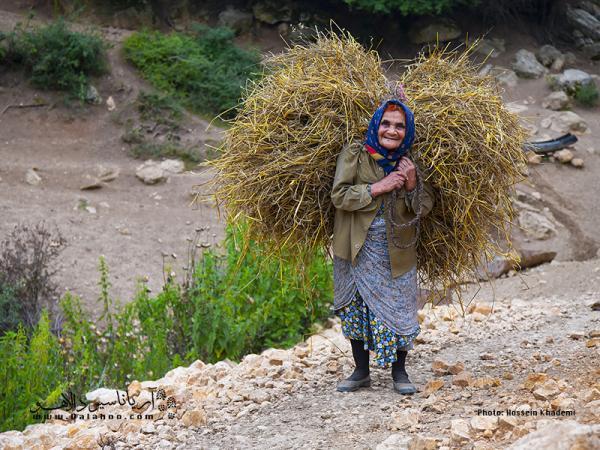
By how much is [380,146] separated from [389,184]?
0.60 feet

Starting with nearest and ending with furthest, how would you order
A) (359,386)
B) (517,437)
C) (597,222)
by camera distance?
(517,437)
(359,386)
(597,222)

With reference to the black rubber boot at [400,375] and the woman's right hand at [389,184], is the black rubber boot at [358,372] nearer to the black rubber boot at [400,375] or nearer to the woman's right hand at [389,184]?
the black rubber boot at [400,375]

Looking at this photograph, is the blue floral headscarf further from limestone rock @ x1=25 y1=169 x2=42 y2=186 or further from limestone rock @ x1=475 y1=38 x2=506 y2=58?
limestone rock @ x1=475 y1=38 x2=506 y2=58

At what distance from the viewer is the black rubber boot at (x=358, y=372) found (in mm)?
4008

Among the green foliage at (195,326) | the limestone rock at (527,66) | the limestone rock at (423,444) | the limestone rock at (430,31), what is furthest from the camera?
the limestone rock at (430,31)

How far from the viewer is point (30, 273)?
6434 mm

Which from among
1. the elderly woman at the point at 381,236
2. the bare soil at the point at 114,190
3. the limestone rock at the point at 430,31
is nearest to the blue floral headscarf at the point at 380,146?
the elderly woman at the point at 381,236

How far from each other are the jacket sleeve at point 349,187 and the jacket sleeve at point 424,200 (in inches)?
6.7

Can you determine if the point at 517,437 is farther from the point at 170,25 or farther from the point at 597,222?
the point at 170,25

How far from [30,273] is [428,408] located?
396cm

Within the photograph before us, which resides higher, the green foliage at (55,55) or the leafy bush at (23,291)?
the green foliage at (55,55)

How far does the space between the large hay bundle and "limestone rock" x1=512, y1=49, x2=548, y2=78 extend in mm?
10046

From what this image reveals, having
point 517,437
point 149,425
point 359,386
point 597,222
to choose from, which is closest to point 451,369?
point 359,386

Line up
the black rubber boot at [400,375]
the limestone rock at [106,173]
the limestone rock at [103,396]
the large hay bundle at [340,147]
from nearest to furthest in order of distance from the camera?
the large hay bundle at [340,147]
the black rubber boot at [400,375]
the limestone rock at [103,396]
the limestone rock at [106,173]
